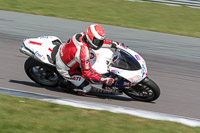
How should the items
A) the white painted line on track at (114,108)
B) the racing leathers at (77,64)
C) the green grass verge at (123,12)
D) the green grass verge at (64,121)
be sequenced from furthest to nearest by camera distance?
1. the green grass verge at (123,12)
2. the racing leathers at (77,64)
3. the white painted line on track at (114,108)
4. the green grass verge at (64,121)

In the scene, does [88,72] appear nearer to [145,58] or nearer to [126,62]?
[126,62]

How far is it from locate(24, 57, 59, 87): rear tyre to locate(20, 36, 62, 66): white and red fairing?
0.60 ft

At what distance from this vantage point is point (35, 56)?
7.00 meters

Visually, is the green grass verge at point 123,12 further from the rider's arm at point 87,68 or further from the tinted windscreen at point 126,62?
the rider's arm at point 87,68

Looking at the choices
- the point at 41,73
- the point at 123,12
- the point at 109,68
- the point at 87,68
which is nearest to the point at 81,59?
the point at 87,68

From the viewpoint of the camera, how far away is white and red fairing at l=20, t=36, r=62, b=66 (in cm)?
700

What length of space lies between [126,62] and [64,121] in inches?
80.6

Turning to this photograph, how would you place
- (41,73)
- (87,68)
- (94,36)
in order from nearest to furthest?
(94,36)
(87,68)
(41,73)

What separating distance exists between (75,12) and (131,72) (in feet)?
27.1

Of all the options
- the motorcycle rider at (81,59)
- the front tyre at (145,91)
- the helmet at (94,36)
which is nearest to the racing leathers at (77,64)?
the motorcycle rider at (81,59)

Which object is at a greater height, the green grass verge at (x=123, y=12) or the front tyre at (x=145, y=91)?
the green grass verge at (x=123, y=12)

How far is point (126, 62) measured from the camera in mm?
6777

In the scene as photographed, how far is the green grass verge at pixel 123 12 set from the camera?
1351 centimetres

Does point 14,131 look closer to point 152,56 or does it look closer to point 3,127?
point 3,127
